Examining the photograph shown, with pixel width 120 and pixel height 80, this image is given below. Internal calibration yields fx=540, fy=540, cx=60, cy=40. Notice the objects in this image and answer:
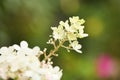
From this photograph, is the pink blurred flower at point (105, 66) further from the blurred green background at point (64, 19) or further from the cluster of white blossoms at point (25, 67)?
the cluster of white blossoms at point (25, 67)

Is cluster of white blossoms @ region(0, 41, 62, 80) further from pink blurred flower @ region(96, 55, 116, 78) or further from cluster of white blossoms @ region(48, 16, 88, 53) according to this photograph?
pink blurred flower @ region(96, 55, 116, 78)

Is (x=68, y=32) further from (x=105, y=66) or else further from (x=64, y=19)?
(x=64, y=19)

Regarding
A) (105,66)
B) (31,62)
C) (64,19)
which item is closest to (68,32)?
(31,62)

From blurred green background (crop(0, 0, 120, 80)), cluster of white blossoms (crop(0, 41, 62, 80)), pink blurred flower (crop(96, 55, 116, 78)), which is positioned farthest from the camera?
pink blurred flower (crop(96, 55, 116, 78))

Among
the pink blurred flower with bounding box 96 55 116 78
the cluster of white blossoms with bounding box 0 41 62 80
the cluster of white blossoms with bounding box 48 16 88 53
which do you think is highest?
the pink blurred flower with bounding box 96 55 116 78

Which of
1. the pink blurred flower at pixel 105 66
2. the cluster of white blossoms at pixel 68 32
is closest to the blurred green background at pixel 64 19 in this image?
the pink blurred flower at pixel 105 66

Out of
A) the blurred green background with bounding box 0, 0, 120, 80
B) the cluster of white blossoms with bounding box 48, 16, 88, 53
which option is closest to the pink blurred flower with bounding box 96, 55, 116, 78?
the blurred green background with bounding box 0, 0, 120, 80

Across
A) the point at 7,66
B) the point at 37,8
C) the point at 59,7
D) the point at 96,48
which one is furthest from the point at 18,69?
the point at 96,48
